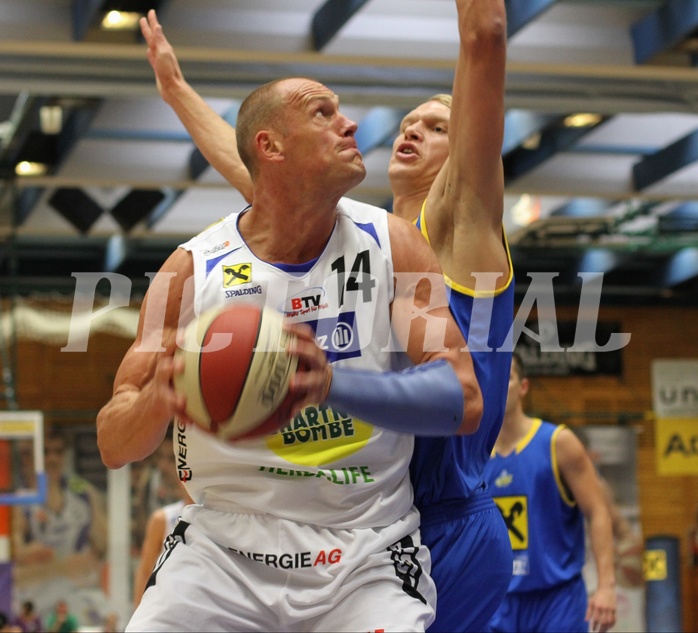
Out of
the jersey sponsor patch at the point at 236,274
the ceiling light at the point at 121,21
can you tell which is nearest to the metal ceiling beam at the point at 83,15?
the ceiling light at the point at 121,21

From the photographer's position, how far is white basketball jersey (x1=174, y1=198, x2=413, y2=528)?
10.3ft

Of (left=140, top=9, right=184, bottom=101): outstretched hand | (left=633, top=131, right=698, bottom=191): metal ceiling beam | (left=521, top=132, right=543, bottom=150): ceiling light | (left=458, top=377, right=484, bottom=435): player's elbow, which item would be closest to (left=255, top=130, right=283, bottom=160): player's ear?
(left=458, top=377, right=484, bottom=435): player's elbow

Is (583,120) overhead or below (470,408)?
overhead

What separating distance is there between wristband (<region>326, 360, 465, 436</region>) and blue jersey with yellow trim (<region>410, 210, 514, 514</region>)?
1.79 feet

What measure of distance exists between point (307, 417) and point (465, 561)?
77cm

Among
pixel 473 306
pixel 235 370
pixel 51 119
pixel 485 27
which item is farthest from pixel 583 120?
pixel 235 370

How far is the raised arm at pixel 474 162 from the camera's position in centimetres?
337

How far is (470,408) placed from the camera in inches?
120

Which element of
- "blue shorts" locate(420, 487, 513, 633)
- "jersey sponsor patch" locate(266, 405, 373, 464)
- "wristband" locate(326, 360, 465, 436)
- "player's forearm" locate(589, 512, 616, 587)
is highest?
"wristband" locate(326, 360, 465, 436)

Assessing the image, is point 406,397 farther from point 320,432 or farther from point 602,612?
point 602,612

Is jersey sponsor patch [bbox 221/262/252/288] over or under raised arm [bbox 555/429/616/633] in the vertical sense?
over

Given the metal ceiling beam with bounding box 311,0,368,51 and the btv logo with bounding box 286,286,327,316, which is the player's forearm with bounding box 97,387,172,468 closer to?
the btv logo with bounding box 286,286,327,316

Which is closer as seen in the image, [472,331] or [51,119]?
[472,331]

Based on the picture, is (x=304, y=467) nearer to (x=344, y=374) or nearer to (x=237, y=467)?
(x=237, y=467)
